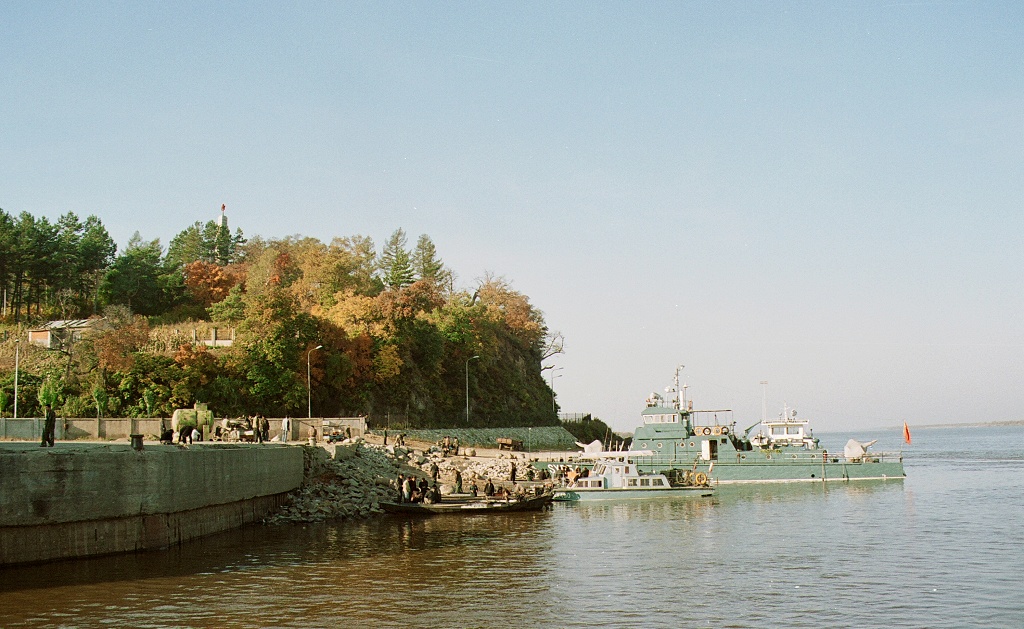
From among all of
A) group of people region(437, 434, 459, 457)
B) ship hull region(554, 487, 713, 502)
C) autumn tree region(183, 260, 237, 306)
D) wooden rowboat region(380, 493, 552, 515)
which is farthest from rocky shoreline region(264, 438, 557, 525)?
autumn tree region(183, 260, 237, 306)

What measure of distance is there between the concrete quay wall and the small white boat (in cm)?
2068

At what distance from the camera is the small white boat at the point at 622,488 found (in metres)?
51.2

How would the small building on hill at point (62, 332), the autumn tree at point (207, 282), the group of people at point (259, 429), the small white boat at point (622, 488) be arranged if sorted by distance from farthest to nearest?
the autumn tree at point (207, 282) < the small building on hill at point (62, 332) < the small white boat at point (622, 488) < the group of people at point (259, 429)

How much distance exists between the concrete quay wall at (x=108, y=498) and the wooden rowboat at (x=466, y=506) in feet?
29.3

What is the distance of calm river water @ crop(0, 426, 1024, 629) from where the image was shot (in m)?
22.8

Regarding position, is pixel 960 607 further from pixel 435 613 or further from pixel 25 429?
pixel 25 429

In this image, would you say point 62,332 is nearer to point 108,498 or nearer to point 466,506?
point 466,506

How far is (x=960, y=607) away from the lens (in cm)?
2414

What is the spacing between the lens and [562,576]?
93.1 feet

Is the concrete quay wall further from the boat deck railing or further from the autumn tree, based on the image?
the autumn tree

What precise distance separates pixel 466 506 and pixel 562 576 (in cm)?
1624

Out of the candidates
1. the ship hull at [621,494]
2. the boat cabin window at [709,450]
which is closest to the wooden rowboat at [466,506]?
the ship hull at [621,494]

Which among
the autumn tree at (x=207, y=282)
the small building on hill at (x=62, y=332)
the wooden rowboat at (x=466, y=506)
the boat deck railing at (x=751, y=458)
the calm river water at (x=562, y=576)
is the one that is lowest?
the calm river water at (x=562, y=576)

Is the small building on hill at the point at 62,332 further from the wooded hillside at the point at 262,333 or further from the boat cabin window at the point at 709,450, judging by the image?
the boat cabin window at the point at 709,450
